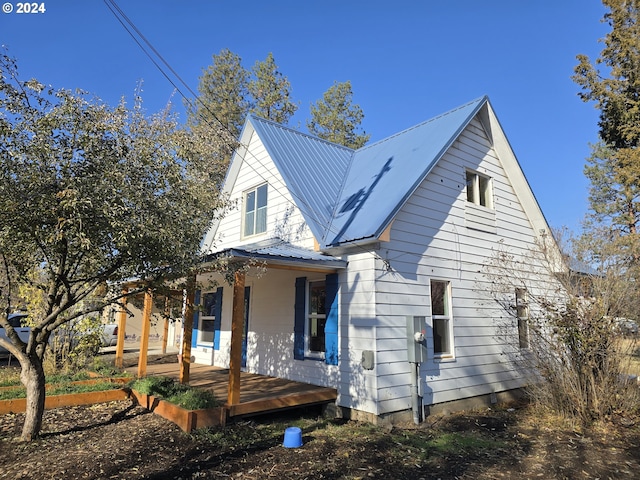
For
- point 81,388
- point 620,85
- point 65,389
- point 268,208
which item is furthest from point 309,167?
point 620,85

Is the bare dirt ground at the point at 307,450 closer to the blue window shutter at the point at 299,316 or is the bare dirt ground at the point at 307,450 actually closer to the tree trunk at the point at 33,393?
the tree trunk at the point at 33,393

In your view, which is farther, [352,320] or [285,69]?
[285,69]

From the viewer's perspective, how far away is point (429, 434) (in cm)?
676

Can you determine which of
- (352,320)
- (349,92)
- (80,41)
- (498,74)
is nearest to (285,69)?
(349,92)

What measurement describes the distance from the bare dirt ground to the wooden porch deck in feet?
0.99

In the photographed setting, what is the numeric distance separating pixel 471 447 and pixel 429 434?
78 cm

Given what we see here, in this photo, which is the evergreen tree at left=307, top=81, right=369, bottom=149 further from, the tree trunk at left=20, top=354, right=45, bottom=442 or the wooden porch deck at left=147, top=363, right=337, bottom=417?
the tree trunk at left=20, top=354, right=45, bottom=442

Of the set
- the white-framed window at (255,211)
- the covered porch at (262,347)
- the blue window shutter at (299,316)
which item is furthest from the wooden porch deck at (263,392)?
the white-framed window at (255,211)

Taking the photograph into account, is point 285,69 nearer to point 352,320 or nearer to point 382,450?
point 352,320

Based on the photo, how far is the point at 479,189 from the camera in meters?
10.5

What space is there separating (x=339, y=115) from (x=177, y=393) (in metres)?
21.6

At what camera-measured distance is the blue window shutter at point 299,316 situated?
874 cm

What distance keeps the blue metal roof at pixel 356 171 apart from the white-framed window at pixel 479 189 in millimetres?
1525

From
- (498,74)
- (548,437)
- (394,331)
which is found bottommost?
(548,437)
